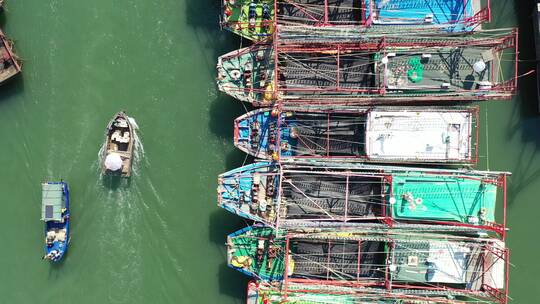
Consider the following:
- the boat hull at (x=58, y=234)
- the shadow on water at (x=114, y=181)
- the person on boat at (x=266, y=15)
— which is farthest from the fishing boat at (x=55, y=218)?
the person on boat at (x=266, y=15)

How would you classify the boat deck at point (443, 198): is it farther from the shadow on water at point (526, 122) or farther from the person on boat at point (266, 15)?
the person on boat at point (266, 15)

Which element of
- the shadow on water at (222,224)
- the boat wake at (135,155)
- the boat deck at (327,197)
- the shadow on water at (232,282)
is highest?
the boat wake at (135,155)

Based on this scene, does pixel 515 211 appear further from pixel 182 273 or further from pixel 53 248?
pixel 53 248

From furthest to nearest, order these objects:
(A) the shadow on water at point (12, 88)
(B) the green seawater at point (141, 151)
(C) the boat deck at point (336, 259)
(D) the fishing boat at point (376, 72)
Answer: (A) the shadow on water at point (12, 88) → (B) the green seawater at point (141, 151) → (C) the boat deck at point (336, 259) → (D) the fishing boat at point (376, 72)

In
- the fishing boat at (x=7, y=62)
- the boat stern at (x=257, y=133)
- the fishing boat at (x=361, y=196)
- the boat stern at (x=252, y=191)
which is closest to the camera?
the fishing boat at (x=361, y=196)

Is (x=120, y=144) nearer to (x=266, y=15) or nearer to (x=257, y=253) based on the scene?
(x=257, y=253)

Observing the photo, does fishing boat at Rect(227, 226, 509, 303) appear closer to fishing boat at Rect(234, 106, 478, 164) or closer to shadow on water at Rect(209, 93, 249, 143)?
fishing boat at Rect(234, 106, 478, 164)

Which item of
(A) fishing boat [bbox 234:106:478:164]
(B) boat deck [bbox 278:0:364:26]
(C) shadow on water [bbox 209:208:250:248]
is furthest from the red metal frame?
(B) boat deck [bbox 278:0:364:26]
